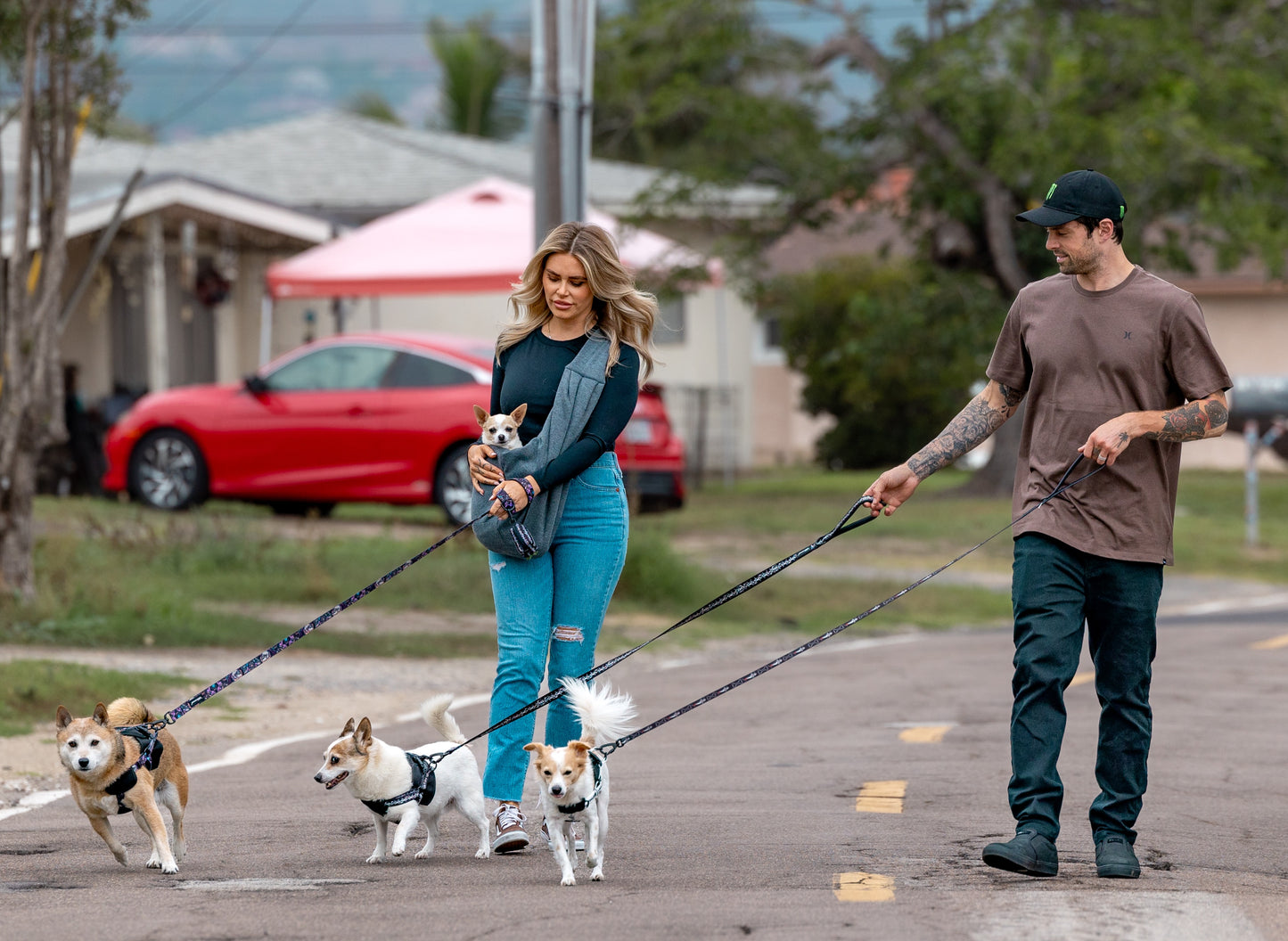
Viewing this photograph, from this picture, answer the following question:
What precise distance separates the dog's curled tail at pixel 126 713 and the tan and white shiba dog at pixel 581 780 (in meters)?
1.23

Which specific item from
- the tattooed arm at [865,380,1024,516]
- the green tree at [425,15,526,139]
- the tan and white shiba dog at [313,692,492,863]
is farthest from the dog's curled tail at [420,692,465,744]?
the green tree at [425,15,526,139]

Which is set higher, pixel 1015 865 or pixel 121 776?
pixel 121 776

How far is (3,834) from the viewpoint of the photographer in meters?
6.63

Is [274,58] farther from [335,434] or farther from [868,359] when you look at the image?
[335,434]

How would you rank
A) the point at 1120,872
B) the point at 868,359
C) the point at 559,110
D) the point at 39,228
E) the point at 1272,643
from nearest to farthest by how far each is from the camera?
the point at 1120,872, the point at 39,228, the point at 1272,643, the point at 559,110, the point at 868,359

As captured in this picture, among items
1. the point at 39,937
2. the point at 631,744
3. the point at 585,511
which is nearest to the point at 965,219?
the point at 631,744

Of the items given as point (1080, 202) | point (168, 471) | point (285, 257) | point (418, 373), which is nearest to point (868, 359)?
point (285, 257)

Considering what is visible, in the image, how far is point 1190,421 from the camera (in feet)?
18.5

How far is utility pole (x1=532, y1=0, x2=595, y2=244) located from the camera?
1406cm

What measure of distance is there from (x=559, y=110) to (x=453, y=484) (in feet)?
14.8

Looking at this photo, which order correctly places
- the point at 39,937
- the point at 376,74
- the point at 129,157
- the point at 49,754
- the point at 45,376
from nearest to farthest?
the point at 39,937 → the point at 49,754 → the point at 45,376 → the point at 129,157 → the point at 376,74

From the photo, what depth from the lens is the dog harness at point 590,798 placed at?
552 centimetres

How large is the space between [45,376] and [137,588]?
63.5 inches

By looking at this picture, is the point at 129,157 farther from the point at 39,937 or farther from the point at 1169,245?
the point at 39,937
